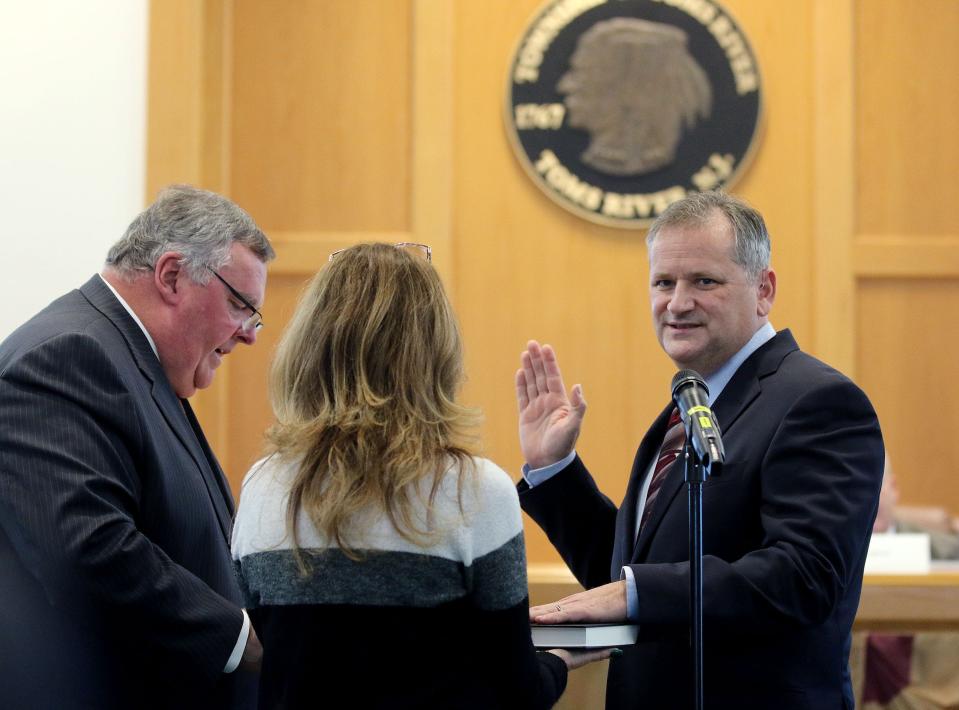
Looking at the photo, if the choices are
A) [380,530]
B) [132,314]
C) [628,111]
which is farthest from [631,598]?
[628,111]

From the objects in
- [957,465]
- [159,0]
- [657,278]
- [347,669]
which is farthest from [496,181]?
[347,669]

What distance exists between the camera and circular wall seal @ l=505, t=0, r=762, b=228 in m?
4.91

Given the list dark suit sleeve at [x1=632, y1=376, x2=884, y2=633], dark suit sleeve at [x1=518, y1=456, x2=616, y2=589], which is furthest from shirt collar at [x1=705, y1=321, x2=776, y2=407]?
dark suit sleeve at [x1=518, y1=456, x2=616, y2=589]

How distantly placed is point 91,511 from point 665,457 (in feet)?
3.32

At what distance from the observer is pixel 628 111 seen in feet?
16.1

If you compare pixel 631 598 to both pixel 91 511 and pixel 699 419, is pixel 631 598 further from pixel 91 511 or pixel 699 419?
pixel 91 511

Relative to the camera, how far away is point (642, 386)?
4.93m

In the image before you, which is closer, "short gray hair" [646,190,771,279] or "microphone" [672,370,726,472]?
"microphone" [672,370,726,472]

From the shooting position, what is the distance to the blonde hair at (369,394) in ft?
5.65

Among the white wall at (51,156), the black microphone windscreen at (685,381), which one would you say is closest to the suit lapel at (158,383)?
the black microphone windscreen at (685,381)

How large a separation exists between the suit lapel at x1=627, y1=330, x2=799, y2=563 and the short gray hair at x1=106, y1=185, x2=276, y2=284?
941 mm

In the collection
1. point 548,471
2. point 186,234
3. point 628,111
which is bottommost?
point 548,471

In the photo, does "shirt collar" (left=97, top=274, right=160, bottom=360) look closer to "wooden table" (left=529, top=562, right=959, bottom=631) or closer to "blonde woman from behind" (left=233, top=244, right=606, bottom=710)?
"blonde woman from behind" (left=233, top=244, right=606, bottom=710)

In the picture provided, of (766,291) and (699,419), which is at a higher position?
(766,291)
